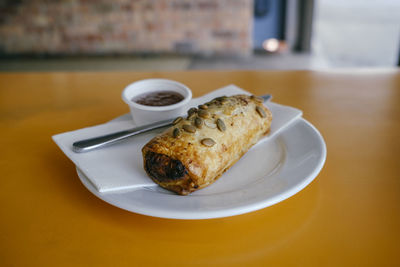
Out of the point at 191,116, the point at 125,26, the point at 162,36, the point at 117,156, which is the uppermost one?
the point at 191,116

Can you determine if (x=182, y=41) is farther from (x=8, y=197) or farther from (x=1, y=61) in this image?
(x=8, y=197)

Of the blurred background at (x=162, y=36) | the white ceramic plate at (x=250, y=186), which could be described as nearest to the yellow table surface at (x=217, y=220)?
the white ceramic plate at (x=250, y=186)

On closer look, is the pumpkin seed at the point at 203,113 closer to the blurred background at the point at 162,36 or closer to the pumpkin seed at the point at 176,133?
the pumpkin seed at the point at 176,133

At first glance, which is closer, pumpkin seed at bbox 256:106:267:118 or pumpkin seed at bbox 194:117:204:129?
pumpkin seed at bbox 194:117:204:129

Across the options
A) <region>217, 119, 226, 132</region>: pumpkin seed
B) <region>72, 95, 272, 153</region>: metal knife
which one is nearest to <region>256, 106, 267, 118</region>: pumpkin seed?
<region>217, 119, 226, 132</region>: pumpkin seed

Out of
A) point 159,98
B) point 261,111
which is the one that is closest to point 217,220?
point 261,111

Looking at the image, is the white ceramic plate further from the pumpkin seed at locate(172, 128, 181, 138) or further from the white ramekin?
the white ramekin

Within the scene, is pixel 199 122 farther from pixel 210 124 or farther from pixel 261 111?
pixel 261 111
